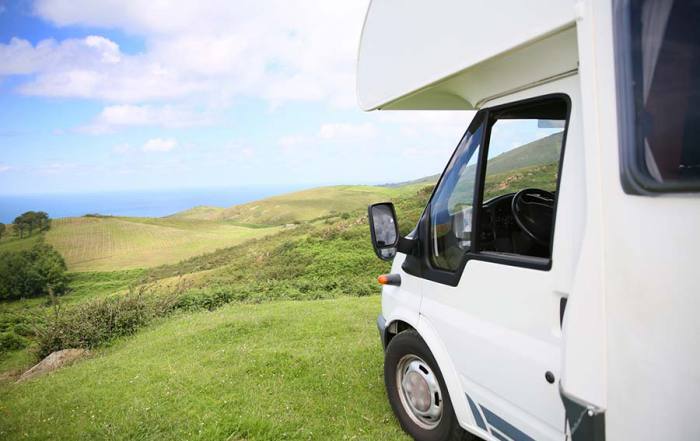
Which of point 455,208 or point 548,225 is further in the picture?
point 455,208

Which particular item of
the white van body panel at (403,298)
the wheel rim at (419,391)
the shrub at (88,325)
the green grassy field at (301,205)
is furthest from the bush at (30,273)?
the wheel rim at (419,391)

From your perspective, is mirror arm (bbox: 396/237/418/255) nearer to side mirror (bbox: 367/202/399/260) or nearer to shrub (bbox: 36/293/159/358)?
side mirror (bbox: 367/202/399/260)

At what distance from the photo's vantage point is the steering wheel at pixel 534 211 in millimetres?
2658

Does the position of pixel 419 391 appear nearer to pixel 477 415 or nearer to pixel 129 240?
pixel 477 415

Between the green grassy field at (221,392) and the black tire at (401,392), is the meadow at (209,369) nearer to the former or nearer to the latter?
the green grassy field at (221,392)

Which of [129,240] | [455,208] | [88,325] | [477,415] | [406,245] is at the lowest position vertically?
[129,240]

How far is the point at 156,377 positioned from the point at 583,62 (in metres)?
5.64

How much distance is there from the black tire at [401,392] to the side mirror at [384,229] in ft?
2.08

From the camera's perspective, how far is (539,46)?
1.99 metres

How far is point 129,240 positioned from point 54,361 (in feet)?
158

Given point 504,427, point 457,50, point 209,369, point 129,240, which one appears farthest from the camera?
point 129,240

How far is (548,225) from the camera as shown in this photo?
2.67 meters

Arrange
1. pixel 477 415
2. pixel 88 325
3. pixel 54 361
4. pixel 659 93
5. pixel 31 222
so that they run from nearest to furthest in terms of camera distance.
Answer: pixel 659 93
pixel 477 415
pixel 54 361
pixel 88 325
pixel 31 222

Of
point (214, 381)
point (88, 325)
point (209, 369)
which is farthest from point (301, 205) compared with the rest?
point (214, 381)
